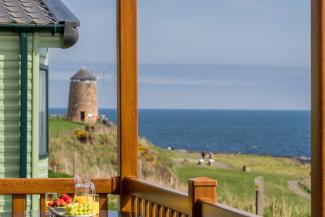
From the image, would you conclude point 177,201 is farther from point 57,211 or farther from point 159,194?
point 57,211

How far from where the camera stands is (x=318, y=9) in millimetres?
2309

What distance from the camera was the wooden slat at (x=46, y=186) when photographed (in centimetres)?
407

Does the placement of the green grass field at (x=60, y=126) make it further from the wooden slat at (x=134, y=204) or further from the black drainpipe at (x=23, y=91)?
the wooden slat at (x=134, y=204)

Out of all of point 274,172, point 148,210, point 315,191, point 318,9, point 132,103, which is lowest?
point 274,172

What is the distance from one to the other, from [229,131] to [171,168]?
17.2 m

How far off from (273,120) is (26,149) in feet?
109

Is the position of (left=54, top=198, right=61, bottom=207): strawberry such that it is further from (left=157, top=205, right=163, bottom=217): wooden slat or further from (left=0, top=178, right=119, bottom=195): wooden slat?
(left=0, top=178, right=119, bottom=195): wooden slat

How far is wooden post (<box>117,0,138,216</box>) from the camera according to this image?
161 inches

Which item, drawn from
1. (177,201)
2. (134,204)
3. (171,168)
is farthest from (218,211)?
(171,168)

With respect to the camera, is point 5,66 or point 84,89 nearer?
point 5,66

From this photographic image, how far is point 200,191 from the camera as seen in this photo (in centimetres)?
298

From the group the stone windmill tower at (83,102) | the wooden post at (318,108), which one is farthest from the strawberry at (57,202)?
the stone windmill tower at (83,102)

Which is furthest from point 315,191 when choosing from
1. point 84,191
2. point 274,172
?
point 274,172

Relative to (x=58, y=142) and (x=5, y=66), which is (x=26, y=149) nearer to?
(x=5, y=66)
